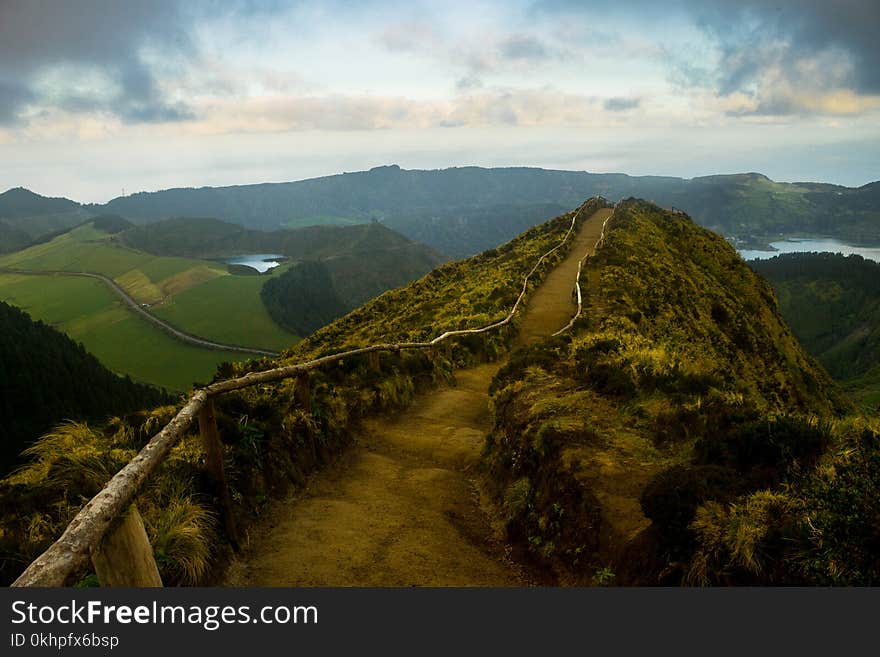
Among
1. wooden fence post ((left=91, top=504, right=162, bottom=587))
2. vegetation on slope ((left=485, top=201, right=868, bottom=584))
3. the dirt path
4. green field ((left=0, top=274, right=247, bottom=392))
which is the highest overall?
wooden fence post ((left=91, top=504, right=162, bottom=587))

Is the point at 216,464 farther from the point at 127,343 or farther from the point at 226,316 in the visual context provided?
the point at 226,316

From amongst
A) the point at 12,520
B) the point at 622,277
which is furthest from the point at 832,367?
the point at 12,520

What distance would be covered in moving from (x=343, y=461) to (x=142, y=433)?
3502 millimetres

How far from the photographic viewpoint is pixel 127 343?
14425cm

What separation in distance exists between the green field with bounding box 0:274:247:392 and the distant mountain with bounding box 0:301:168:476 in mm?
16757

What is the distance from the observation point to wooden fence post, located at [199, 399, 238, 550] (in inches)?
258

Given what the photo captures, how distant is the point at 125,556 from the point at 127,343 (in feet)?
531

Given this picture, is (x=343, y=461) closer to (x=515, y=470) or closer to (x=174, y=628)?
(x=515, y=470)

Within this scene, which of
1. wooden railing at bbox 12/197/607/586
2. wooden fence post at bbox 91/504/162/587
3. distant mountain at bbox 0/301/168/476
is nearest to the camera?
wooden railing at bbox 12/197/607/586

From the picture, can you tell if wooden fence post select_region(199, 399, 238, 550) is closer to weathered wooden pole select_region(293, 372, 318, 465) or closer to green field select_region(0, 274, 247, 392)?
weathered wooden pole select_region(293, 372, 318, 465)

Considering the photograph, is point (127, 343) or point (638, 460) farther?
point (127, 343)

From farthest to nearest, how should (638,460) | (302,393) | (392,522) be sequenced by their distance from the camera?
(302,393)
(392,522)
(638,460)

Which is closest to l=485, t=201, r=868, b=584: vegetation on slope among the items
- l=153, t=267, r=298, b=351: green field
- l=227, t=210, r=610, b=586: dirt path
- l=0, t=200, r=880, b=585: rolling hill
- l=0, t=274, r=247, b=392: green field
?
l=0, t=200, r=880, b=585: rolling hill

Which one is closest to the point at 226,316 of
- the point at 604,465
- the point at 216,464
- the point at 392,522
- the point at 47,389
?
the point at 47,389
